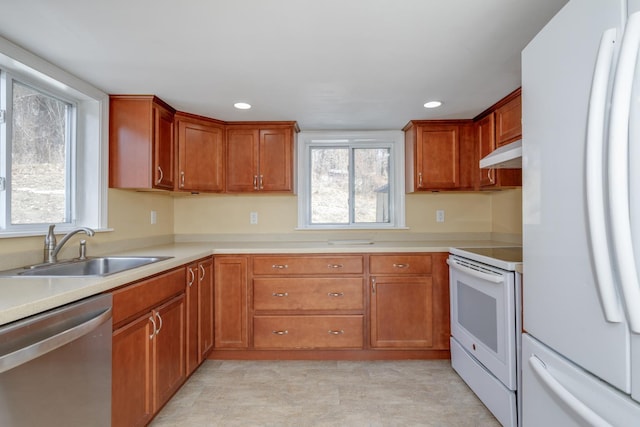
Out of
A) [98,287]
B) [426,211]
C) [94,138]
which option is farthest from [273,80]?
[426,211]

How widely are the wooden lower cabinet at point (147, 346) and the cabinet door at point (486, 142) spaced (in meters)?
2.41

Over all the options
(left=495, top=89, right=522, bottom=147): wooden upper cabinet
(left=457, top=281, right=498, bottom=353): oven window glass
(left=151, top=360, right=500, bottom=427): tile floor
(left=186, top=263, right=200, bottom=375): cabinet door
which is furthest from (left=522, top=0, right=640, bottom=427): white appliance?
(left=186, top=263, right=200, bottom=375): cabinet door

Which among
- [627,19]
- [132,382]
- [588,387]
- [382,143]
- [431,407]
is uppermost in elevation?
[382,143]

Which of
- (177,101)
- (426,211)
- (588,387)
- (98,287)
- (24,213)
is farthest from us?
(426,211)

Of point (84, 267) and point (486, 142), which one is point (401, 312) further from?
point (84, 267)

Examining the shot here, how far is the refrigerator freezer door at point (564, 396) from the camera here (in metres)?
0.81

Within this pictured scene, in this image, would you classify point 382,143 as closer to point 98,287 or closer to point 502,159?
point 502,159

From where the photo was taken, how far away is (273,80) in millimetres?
2104

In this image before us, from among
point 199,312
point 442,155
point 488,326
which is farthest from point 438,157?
point 199,312

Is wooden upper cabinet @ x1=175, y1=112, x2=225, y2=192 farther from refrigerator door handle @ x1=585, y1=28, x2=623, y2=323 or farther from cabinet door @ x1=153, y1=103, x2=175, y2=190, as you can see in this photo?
refrigerator door handle @ x1=585, y1=28, x2=623, y2=323

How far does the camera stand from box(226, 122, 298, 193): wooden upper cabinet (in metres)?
2.99

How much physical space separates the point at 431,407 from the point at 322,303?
1024 mm

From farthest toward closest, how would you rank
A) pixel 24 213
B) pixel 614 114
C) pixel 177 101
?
pixel 177 101 < pixel 24 213 < pixel 614 114

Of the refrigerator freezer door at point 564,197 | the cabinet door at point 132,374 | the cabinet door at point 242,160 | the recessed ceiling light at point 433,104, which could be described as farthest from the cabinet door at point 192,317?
the recessed ceiling light at point 433,104
